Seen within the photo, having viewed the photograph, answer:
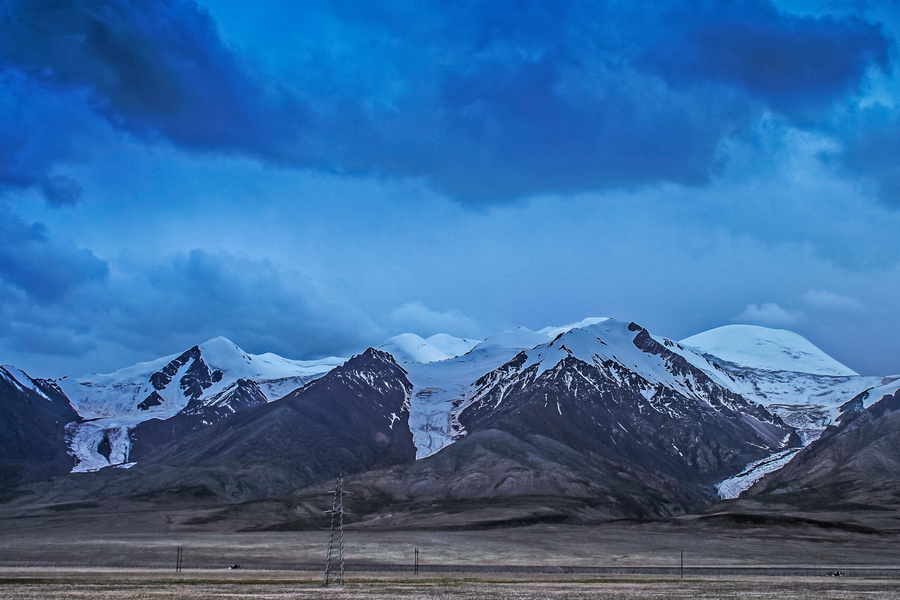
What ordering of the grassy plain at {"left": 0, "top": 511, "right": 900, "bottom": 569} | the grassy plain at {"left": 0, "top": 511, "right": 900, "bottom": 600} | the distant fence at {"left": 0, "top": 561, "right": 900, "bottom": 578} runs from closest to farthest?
1. the grassy plain at {"left": 0, "top": 511, "right": 900, "bottom": 600}
2. the distant fence at {"left": 0, "top": 561, "right": 900, "bottom": 578}
3. the grassy plain at {"left": 0, "top": 511, "right": 900, "bottom": 569}

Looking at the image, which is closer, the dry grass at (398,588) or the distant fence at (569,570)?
the dry grass at (398,588)

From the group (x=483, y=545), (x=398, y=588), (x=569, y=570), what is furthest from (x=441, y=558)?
(x=398, y=588)

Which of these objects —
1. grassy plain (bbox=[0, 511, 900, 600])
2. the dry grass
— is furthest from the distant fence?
the dry grass

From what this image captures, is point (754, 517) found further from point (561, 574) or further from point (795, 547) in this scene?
point (561, 574)

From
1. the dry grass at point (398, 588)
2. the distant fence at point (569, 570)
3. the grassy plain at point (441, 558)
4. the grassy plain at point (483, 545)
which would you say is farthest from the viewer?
the grassy plain at point (483, 545)

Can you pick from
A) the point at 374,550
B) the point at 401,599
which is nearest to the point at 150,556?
the point at 374,550

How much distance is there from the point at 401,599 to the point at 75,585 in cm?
3166

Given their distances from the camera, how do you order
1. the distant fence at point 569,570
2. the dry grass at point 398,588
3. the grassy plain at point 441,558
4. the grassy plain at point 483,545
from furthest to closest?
the grassy plain at point 483,545
the distant fence at point 569,570
the grassy plain at point 441,558
the dry grass at point 398,588

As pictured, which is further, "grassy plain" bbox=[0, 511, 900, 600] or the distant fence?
the distant fence

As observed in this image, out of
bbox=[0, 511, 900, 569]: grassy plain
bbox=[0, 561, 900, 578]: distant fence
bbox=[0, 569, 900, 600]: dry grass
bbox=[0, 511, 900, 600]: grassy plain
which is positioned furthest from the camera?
bbox=[0, 511, 900, 569]: grassy plain

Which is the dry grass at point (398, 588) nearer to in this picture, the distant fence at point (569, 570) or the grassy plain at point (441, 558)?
the grassy plain at point (441, 558)

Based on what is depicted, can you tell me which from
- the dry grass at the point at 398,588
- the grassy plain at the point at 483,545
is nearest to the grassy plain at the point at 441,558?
the dry grass at the point at 398,588

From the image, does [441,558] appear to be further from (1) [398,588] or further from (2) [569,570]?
(1) [398,588]

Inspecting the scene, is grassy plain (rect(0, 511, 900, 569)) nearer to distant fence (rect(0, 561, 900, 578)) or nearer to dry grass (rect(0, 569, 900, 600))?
distant fence (rect(0, 561, 900, 578))
